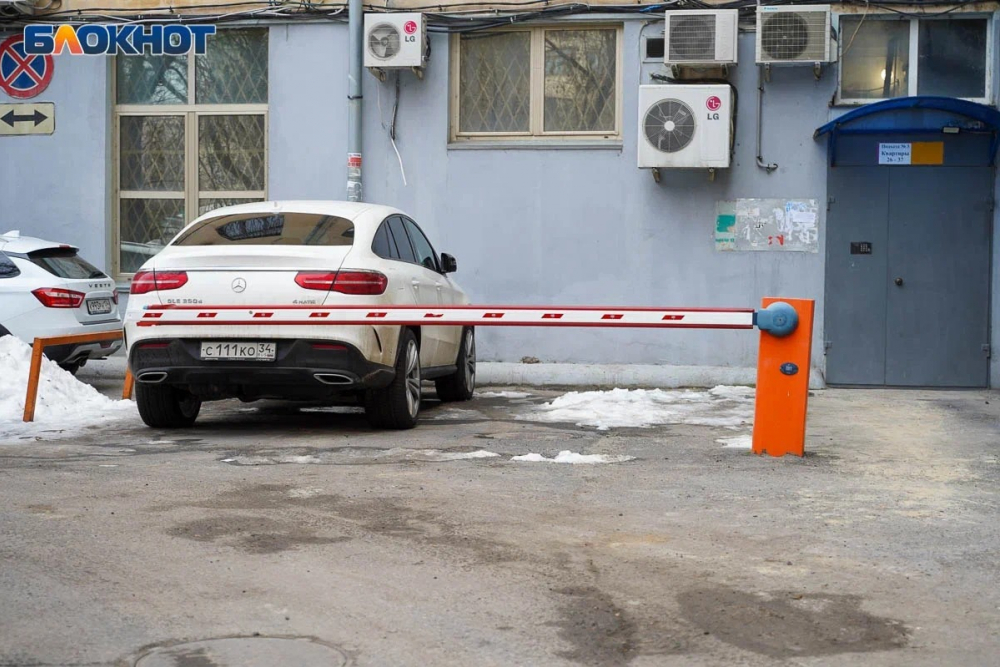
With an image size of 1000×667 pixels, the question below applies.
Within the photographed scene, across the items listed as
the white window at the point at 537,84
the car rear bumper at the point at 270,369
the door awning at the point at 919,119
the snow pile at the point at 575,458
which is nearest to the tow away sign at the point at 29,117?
the white window at the point at 537,84

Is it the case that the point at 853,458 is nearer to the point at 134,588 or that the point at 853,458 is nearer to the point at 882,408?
the point at 882,408

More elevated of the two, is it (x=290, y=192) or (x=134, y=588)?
(x=290, y=192)

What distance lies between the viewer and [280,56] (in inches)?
582

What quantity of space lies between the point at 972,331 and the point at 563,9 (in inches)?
214

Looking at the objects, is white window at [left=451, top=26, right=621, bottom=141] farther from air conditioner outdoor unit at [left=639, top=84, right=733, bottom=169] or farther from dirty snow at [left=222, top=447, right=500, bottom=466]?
dirty snow at [left=222, top=447, right=500, bottom=466]

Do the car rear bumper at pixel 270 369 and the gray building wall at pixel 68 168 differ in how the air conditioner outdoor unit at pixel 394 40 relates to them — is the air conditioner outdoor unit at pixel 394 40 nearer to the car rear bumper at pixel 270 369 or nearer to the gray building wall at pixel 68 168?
the gray building wall at pixel 68 168

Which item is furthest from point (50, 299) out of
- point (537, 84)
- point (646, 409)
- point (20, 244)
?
point (537, 84)

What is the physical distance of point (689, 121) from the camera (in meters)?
13.5

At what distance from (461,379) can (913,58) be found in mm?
6013

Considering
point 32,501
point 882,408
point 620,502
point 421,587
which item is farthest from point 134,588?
point 882,408

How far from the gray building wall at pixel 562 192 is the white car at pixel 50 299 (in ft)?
8.92

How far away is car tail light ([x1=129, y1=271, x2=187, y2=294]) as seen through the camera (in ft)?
29.1

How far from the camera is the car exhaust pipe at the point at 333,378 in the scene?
8.63 meters

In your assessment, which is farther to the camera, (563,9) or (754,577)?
(563,9)
